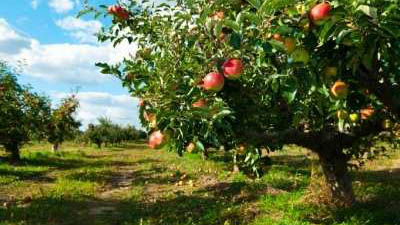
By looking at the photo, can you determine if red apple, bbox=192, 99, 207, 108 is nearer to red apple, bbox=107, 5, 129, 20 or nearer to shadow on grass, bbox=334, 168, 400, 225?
red apple, bbox=107, 5, 129, 20

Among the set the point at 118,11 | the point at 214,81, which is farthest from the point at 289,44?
the point at 118,11

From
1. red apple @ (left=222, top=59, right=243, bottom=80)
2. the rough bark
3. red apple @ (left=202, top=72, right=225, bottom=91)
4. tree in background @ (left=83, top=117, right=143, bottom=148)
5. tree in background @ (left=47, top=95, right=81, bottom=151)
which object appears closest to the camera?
red apple @ (left=222, top=59, right=243, bottom=80)

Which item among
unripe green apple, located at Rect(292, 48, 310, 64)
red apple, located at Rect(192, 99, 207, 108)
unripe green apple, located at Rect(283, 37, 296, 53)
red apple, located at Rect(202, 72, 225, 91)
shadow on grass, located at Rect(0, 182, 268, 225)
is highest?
unripe green apple, located at Rect(283, 37, 296, 53)

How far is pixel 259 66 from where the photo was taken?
13.8ft

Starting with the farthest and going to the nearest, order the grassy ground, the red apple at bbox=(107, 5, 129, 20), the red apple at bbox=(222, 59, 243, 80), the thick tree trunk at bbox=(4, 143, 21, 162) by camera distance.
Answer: the thick tree trunk at bbox=(4, 143, 21, 162) → the grassy ground → the red apple at bbox=(107, 5, 129, 20) → the red apple at bbox=(222, 59, 243, 80)

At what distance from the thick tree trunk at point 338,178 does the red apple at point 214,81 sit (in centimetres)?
766

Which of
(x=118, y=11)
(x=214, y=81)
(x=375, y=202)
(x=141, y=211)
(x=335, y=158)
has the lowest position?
(x=141, y=211)

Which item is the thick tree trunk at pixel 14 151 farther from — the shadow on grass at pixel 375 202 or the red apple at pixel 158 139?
the red apple at pixel 158 139

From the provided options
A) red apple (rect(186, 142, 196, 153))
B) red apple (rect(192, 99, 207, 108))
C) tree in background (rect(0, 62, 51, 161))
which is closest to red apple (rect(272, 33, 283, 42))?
red apple (rect(192, 99, 207, 108))

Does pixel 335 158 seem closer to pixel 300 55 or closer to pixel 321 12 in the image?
pixel 300 55

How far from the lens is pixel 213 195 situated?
1437cm

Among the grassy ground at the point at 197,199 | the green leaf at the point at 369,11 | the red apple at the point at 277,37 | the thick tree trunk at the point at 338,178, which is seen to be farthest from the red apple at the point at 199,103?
the thick tree trunk at the point at 338,178

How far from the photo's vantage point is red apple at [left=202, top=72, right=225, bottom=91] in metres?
3.91

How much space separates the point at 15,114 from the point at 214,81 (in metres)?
20.3
